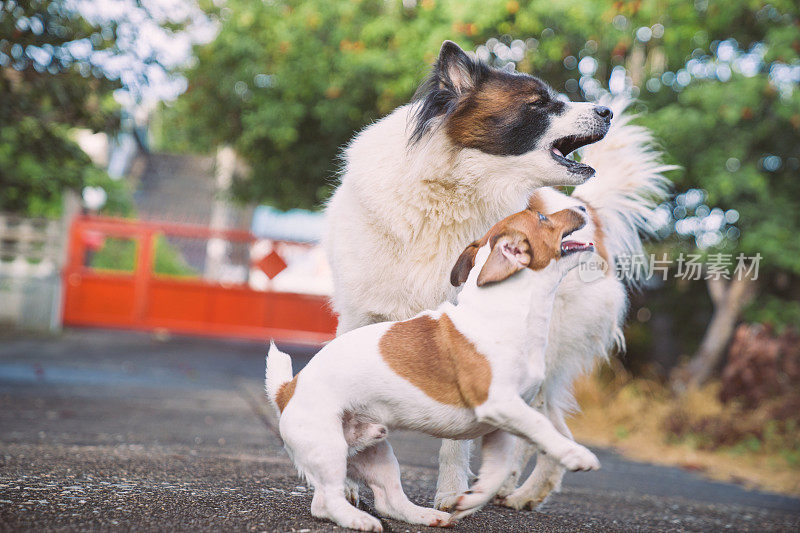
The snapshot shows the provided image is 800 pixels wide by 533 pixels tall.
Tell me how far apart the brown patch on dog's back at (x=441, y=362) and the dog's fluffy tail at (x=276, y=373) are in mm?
475

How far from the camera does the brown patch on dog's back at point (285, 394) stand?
8.66 ft

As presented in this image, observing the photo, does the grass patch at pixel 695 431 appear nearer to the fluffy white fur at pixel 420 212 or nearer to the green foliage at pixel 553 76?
the green foliage at pixel 553 76

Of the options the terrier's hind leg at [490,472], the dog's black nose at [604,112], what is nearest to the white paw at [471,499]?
the terrier's hind leg at [490,472]

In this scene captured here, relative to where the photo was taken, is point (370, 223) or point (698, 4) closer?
point (370, 223)

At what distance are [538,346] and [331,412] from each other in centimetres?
72

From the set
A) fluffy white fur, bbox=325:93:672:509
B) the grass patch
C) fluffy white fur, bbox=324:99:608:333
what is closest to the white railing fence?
the grass patch

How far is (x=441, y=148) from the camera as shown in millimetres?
3312

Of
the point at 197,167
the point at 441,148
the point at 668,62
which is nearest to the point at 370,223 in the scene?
the point at 441,148

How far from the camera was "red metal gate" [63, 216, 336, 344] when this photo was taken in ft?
48.2

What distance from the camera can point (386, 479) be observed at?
2.67 m

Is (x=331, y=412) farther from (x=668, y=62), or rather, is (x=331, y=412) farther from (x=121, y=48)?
(x=668, y=62)

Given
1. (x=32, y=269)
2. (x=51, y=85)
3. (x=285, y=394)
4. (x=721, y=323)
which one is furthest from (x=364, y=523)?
(x=32, y=269)

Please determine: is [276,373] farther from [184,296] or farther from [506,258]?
[184,296]

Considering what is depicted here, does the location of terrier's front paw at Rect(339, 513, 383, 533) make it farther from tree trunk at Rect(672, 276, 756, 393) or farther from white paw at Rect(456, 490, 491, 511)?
tree trunk at Rect(672, 276, 756, 393)
